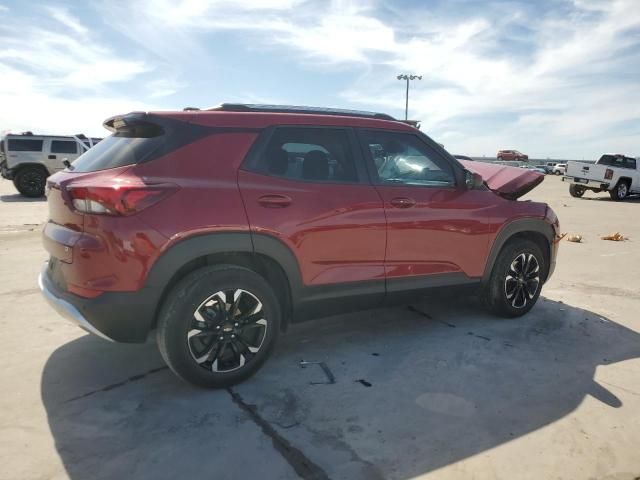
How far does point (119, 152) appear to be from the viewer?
2932mm

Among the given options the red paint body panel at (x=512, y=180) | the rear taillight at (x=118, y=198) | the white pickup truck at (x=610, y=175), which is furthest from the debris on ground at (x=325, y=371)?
the white pickup truck at (x=610, y=175)

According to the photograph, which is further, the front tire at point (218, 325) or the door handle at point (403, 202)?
the door handle at point (403, 202)

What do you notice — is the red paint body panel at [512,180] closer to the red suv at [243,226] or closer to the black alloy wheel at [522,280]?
the red suv at [243,226]

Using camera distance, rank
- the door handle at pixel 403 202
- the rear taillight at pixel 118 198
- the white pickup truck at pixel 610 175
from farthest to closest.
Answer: the white pickup truck at pixel 610 175, the door handle at pixel 403 202, the rear taillight at pixel 118 198

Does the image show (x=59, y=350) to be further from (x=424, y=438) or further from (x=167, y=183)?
(x=424, y=438)

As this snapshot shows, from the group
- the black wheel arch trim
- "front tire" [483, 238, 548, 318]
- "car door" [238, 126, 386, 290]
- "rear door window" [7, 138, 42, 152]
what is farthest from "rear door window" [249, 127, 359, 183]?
"rear door window" [7, 138, 42, 152]

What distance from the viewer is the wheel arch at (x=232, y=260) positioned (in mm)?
2754

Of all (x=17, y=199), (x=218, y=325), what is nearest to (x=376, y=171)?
(x=218, y=325)

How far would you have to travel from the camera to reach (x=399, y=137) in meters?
3.82

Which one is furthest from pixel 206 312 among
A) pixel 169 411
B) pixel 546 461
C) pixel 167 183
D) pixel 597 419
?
pixel 597 419

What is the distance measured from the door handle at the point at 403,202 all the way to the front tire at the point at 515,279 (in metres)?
→ 1.20

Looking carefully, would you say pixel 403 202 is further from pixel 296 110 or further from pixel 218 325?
pixel 218 325

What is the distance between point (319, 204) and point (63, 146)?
1543 cm

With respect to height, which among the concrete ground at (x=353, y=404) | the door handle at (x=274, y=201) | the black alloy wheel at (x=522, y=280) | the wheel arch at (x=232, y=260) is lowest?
the concrete ground at (x=353, y=404)
